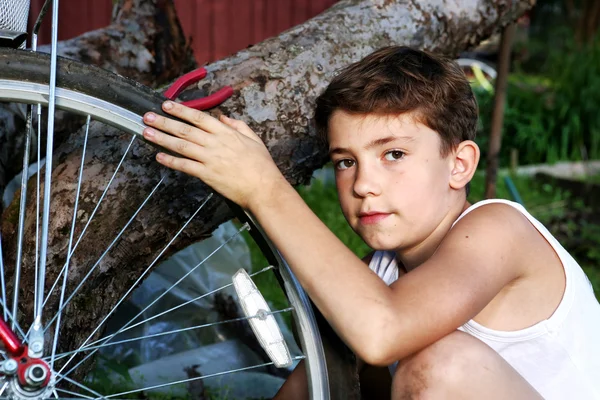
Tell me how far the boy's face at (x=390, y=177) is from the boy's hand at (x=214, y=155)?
211 mm

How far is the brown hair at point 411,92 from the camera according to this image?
176 centimetres

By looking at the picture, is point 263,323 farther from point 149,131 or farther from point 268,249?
point 149,131

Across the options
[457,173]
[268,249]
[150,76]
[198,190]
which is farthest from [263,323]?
[150,76]

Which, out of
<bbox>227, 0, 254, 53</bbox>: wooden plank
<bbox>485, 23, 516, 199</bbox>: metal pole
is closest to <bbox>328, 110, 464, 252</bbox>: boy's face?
<bbox>485, 23, 516, 199</bbox>: metal pole

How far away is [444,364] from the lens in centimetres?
159

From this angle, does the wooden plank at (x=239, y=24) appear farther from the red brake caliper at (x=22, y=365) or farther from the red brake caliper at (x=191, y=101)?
the red brake caliper at (x=22, y=365)

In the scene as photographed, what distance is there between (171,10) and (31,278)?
5.00ft

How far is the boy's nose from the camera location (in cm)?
171

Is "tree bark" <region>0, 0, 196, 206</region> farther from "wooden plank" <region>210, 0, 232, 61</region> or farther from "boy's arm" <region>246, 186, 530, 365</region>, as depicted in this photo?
"wooden plank" <region>210, 0, 232, 61</region>

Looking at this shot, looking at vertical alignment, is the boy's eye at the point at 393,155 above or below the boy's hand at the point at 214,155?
below

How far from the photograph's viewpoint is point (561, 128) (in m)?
6.38

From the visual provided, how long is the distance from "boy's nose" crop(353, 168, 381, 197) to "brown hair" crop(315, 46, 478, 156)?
0.45 feet

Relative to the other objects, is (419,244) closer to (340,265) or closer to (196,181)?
(340,265)

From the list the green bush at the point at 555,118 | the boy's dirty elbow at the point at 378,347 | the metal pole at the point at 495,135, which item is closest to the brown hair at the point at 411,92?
the boy's dirty elbow at the point at 378,347
